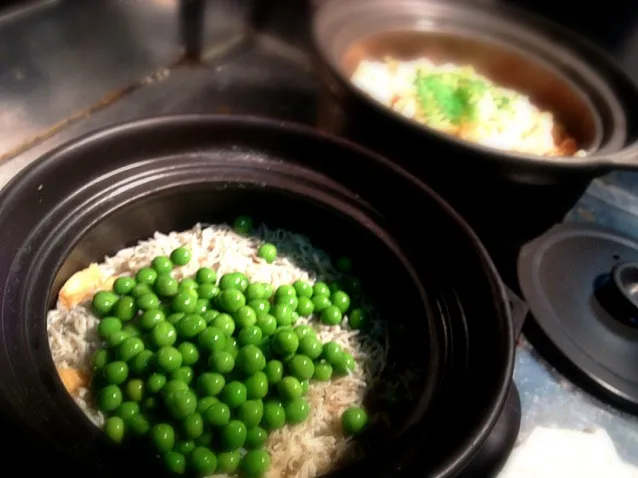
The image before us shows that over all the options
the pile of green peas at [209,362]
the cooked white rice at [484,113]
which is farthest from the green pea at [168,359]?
the cooked white rice at [484,113]

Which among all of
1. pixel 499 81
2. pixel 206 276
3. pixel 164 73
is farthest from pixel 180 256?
pixel 499 81

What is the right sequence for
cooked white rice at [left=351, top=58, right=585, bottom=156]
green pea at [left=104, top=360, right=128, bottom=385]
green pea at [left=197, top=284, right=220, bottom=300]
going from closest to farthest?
1. green pea at [left=104, top=360, right=128, bottom=385]
2. green pea at [left=197, top=284, right=220, bottom=300]
3. cooked white rice at [left=351, top=58, right=585, bottom=156]

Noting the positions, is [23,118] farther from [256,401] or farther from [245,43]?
[256,401]

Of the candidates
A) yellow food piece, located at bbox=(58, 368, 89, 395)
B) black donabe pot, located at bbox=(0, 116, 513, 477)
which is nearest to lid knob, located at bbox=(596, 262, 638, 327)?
black donabe pot, located at bbox=(0, 116, 513, 477)

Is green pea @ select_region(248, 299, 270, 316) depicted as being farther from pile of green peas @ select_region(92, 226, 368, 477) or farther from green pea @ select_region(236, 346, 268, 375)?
green pea @ select_region(236, 346, 268, 375)

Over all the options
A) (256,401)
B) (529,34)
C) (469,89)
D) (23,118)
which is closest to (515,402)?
(256,401)

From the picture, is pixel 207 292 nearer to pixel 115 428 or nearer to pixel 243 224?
pixel 243 224
